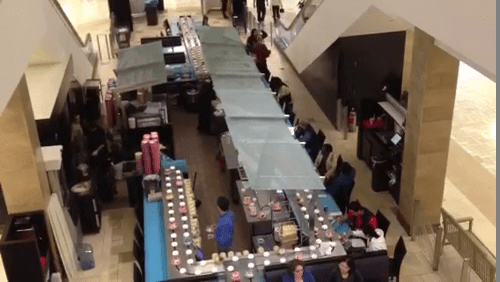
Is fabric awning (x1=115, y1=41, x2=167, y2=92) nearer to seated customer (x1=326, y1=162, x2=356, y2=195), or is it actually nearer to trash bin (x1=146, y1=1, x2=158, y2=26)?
seated customer (x1=326, y1=162, x2=356, y2=195)

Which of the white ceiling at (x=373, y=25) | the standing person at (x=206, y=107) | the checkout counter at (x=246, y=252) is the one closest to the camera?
the checkout counter at (x=246, y=252)

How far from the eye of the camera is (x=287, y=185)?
8945 millimetres

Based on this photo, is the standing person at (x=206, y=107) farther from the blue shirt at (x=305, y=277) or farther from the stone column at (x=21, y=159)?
the blue shirt at (x=305, y=277)

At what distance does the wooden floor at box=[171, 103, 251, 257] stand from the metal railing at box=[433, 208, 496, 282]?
10.5 feet

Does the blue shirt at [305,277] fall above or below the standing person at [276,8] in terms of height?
below

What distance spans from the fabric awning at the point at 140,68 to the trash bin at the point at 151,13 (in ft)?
29.4

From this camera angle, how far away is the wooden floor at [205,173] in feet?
35.8

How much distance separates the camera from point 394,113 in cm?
1202

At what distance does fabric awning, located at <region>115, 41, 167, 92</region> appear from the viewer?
1295 cm

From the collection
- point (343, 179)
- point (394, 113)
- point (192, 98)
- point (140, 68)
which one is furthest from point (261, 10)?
point (343, 179)

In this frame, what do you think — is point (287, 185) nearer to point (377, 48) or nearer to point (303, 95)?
point (377, 48)

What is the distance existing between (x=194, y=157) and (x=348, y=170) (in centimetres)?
462

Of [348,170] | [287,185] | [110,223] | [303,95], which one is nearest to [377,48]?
[303,95]

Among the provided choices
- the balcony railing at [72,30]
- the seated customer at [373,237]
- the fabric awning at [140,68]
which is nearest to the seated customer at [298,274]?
the seated customer at [373,237]
